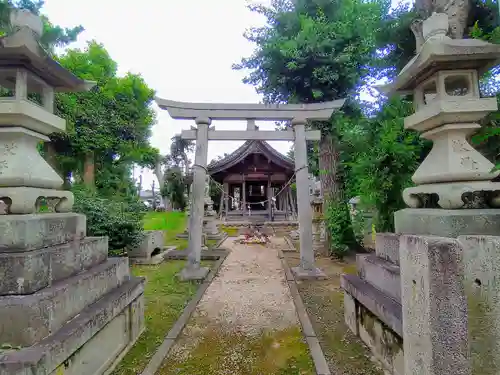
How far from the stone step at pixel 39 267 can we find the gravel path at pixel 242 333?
4.58 feet

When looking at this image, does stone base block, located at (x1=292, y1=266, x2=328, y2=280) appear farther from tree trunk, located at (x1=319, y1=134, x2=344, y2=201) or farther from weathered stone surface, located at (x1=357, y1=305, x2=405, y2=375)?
tree trunk, located at (x1=319, y1=134, x2=344, y2=201)

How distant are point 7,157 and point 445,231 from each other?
375cm

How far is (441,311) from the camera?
1514 mm

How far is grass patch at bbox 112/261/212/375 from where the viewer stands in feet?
9.55

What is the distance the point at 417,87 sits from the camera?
2.81m

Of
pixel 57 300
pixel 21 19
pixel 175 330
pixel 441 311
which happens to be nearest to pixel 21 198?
pixel 57 300

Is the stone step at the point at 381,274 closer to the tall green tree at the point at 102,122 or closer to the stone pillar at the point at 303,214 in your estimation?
Result: the stone pillar at the point at 303,214

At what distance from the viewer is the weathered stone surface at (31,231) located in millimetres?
2117

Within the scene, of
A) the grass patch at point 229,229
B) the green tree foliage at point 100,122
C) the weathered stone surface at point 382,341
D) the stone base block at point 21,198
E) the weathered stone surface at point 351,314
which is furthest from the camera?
the grass patch at point 229,229

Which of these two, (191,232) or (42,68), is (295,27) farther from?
(42,68)

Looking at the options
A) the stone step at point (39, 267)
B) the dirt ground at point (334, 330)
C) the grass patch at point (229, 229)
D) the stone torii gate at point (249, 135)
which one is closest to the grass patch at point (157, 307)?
the stone torii gate at point (249, 135)

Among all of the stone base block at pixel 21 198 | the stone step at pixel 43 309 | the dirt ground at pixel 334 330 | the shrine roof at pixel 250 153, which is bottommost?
the dirt ground at pixel 334 330

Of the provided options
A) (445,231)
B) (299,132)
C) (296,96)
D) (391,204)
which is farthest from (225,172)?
(445,231)

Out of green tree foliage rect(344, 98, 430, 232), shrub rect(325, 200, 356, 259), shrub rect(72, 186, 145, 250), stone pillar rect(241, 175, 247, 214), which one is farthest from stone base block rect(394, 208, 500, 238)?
stone pillar rect(241, 175, 247, 214)
